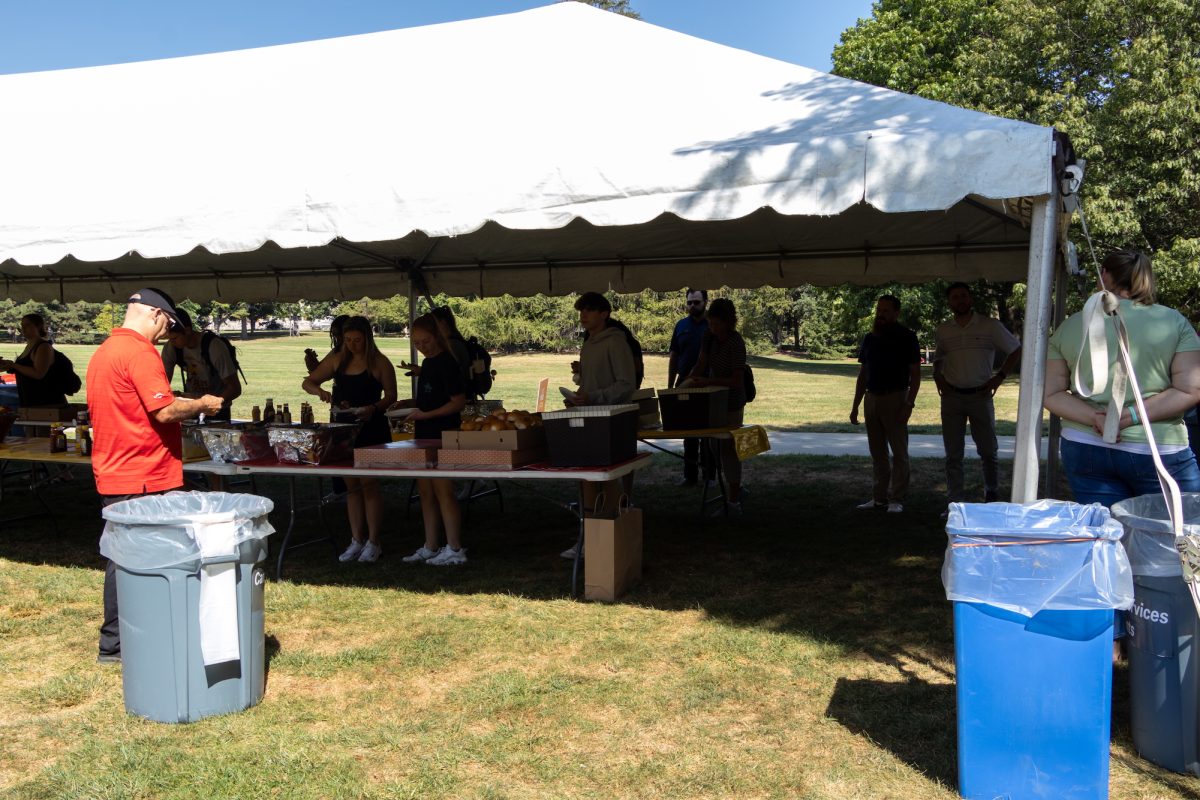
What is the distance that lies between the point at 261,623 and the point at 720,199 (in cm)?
264

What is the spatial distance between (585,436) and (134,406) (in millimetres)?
2263

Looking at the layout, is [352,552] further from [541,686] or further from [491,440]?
[541,686]

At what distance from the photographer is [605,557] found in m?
5.38

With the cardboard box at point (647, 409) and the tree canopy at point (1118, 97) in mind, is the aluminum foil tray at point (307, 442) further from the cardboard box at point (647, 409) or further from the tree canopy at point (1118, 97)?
the tree canopy at point (1118, 97)

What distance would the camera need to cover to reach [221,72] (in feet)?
22.1

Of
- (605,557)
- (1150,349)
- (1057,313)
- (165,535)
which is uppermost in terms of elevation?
(1057,313)

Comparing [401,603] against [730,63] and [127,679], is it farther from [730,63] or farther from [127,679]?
[730,63]

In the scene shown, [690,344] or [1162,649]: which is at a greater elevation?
[690,344]

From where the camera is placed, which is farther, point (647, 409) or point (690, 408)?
point (647, 409)

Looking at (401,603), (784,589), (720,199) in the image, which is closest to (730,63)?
(720,199)

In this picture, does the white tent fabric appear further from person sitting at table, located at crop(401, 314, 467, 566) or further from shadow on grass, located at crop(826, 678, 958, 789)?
shadow on grass, located at crop(826, 678, 958, 789)

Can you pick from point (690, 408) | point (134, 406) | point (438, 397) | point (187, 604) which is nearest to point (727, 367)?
point (690, 408)

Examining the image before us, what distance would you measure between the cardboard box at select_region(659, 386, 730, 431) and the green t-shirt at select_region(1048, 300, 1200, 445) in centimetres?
345

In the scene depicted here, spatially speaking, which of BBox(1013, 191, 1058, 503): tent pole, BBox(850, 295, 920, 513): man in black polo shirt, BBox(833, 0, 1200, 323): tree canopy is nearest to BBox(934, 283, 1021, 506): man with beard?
BBox(850, 295, 920, 513): man in black polo shirt
